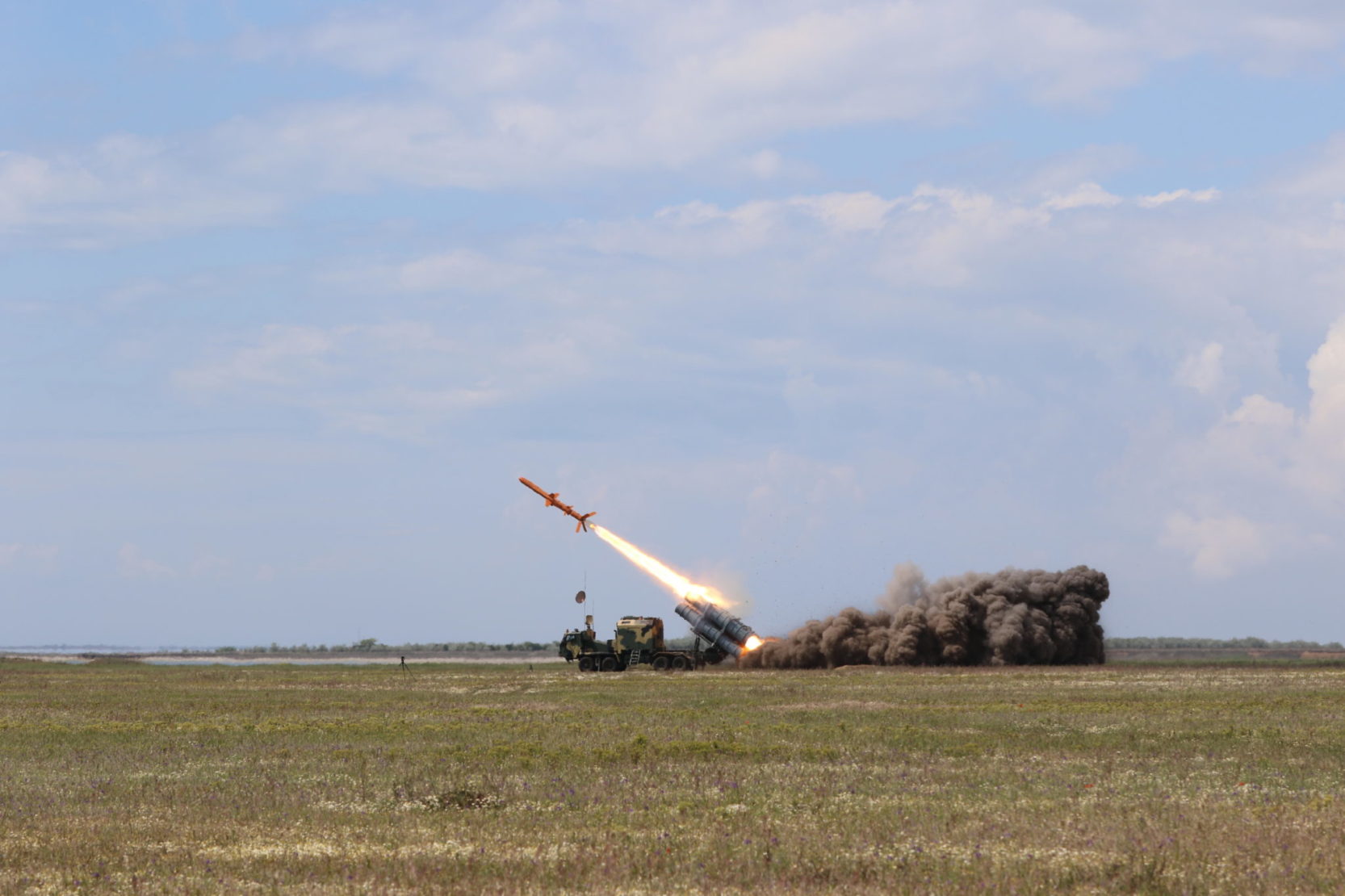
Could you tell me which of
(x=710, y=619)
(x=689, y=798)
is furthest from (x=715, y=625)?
(x=689, y=798)

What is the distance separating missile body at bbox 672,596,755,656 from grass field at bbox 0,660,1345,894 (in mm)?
37523

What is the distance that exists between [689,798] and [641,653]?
6545 centimetres

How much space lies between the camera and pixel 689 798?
76.9 feet

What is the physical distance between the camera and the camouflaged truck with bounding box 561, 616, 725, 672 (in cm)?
8762

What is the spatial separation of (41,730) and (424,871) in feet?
95.5

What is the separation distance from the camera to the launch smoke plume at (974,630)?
82.2 m

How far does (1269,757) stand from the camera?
2902 cm

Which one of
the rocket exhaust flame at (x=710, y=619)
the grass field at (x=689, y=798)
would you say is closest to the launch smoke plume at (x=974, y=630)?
the rocket exhaust flame at (x=710, y=619)

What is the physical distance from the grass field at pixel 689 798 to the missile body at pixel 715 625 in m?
37.5

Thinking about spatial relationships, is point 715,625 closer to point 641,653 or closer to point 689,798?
point 641,653

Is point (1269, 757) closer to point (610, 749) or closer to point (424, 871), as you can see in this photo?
point (610, 749)

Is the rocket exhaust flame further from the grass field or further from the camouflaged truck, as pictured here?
the grass field

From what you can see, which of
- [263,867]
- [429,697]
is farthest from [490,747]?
[429,697]

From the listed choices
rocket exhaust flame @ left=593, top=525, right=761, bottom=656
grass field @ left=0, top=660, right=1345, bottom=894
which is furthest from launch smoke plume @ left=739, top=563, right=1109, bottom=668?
grass field @ left=0, top=660, right=1345, bottom=894
